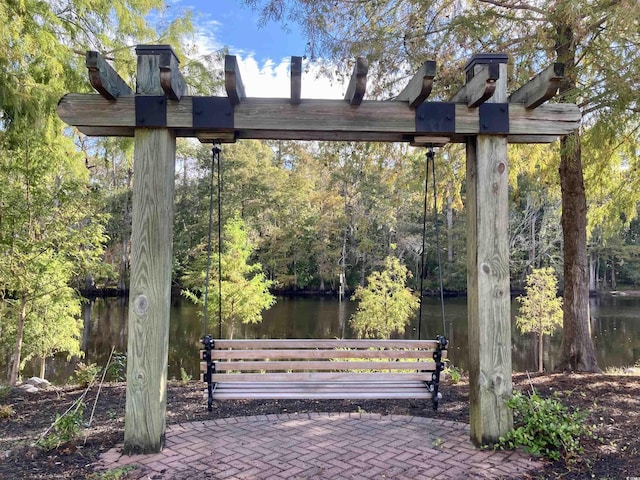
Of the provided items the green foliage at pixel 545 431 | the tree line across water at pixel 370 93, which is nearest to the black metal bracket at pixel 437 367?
the green foliage at pixel 545 431

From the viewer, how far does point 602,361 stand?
10492 millimetres

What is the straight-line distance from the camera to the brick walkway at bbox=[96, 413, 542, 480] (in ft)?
7.75

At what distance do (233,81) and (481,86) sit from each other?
4.26 ft

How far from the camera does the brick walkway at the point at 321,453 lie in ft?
7.75

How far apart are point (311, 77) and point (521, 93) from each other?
8.72ft

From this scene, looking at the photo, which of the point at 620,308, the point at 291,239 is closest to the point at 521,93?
the point at 291,239

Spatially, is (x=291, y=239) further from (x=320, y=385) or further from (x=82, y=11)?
(x=320, y=385)

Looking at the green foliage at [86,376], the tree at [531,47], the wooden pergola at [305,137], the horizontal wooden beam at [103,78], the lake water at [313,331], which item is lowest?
the lake water at [313,331]

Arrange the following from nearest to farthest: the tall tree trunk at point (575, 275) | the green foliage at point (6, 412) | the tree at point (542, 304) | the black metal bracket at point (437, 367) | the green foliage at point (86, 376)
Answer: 1. the black metal bracket at point (437, 367)
2. the green foliage at point (6, 412)
3. the green foliage at point (86, 376)
4. the tall tree trunk at point (575, 275)
5. the tree at point (542, 304)

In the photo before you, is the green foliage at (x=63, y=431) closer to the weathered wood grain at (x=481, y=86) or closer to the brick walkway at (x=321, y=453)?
the brick walkway at (x=321, y=453)

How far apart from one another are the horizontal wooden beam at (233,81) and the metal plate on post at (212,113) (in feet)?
0.20

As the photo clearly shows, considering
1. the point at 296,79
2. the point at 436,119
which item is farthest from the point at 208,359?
the point at 436,119

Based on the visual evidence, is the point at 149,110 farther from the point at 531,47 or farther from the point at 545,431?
the point at 531,47

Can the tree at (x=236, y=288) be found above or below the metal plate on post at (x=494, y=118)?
below
